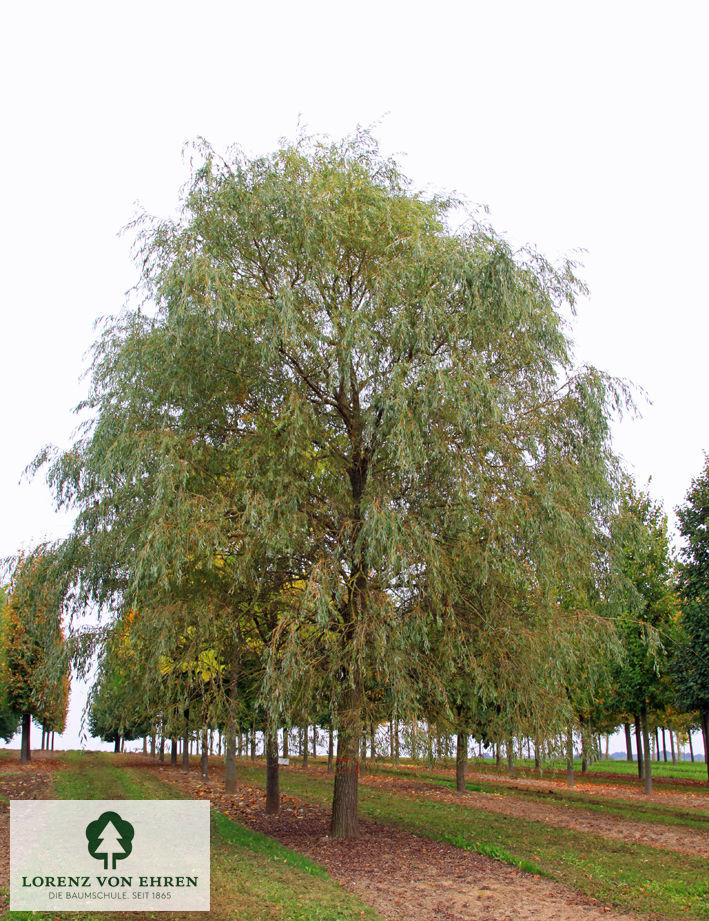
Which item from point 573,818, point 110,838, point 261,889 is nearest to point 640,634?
point 573,818

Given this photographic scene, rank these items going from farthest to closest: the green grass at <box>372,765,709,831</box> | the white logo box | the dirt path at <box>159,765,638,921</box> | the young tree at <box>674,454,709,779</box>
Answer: the young tree at <box>674,454,709,779</box>
the green grass at <box>372,765,709,831</box>
the dirt path at <box>159,765,638,921</box>
the white logo box

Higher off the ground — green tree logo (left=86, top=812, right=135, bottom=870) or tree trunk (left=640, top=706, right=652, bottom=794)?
green tree logo (left=86, top=812, right=135, bottom=870)

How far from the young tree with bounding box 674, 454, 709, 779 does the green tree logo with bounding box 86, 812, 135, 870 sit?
1790cm

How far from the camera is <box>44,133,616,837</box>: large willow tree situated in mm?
10156

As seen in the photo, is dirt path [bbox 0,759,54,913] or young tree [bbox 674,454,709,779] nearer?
dirt path [bbox 0,759,54,913]

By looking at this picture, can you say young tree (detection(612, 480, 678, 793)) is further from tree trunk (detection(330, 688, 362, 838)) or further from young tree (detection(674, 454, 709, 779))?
tree trunk (detection(330, 688, 362, 838))

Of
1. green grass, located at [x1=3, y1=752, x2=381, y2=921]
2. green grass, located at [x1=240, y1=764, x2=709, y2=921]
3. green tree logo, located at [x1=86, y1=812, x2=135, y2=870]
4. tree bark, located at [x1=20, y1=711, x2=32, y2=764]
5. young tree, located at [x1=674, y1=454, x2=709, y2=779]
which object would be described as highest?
young tree, located at [x1=674, y1=454, x2=709, y2=779]

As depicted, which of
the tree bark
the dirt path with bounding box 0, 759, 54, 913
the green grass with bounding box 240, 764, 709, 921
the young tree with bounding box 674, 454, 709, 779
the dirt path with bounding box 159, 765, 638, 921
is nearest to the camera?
the dirt path with bounding box 159, 765, 638, 921

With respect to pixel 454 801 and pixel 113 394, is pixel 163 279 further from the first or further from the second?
pixel 454 801

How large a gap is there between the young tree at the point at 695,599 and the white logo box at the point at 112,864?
15834mm

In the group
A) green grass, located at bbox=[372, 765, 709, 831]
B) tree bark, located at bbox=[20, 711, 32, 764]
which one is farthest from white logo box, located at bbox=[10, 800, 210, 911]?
tree bark, located at bbox=[20, 711, 32, 764]

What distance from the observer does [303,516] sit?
10.6 m

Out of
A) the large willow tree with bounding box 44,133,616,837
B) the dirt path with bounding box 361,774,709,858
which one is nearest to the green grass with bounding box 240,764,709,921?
the dirt path with bounding box 361,774,709,858

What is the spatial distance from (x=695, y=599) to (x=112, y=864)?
62.7 ft
